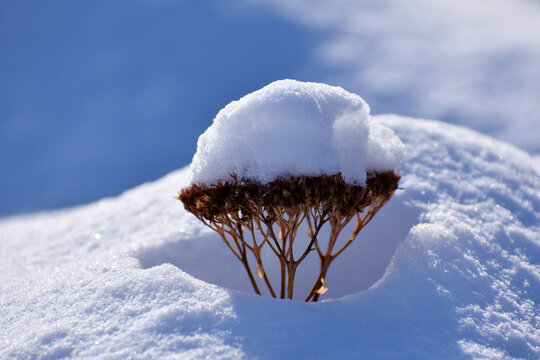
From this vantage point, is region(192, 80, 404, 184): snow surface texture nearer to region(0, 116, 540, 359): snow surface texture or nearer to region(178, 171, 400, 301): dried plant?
region(178, 171, 400, 301): dried plant

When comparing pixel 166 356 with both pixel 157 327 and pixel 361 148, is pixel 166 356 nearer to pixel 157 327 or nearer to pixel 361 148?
pixel 157 327

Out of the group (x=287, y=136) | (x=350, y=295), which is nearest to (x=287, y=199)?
(x=287, y=136)

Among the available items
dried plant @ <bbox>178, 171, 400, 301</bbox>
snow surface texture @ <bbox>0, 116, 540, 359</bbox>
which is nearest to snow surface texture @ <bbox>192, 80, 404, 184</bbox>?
dried plant @ <bbox>178, 171, 400, 301</bbox>

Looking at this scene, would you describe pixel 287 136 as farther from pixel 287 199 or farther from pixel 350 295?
pixel 350 295

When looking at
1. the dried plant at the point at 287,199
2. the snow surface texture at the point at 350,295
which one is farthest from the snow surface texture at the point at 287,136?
the snow surface texture at the point at 350,295

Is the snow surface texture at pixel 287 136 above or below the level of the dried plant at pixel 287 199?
above

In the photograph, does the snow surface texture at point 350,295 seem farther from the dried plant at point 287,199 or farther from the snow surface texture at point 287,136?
the snow surface texture at point 287,136
